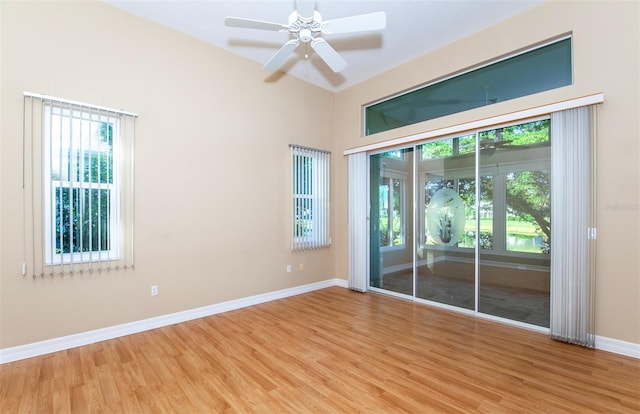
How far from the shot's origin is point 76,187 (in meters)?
2.98

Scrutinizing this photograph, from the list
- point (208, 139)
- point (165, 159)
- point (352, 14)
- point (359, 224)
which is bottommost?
point (359, 224)

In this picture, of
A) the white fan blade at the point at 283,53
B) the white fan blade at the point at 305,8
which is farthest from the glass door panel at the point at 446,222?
the white fan blade at the point at 305,8

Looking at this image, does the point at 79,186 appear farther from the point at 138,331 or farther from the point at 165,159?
the point at 138,331

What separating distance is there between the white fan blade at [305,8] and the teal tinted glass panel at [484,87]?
2487mm

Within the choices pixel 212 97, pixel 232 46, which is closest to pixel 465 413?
pixel 212 97

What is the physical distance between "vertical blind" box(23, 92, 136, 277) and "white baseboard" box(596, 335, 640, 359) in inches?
196

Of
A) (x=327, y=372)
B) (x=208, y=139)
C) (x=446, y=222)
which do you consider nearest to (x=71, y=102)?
(x=208, y=139)

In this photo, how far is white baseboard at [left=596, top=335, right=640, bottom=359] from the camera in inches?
107

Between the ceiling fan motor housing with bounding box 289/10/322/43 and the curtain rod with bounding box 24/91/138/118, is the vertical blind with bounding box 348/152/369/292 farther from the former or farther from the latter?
the curtain rod with bounding box 24/91/138/118

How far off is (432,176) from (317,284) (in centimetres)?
266

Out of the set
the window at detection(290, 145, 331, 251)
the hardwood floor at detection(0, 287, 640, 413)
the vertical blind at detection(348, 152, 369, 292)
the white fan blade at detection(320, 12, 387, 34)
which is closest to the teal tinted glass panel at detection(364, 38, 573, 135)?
the vertical blind at detection(348, 152, 369, 292)

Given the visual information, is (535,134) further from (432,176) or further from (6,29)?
(6,29)

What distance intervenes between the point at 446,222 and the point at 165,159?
3802 mm

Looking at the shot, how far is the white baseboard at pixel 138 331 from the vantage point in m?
2.72
